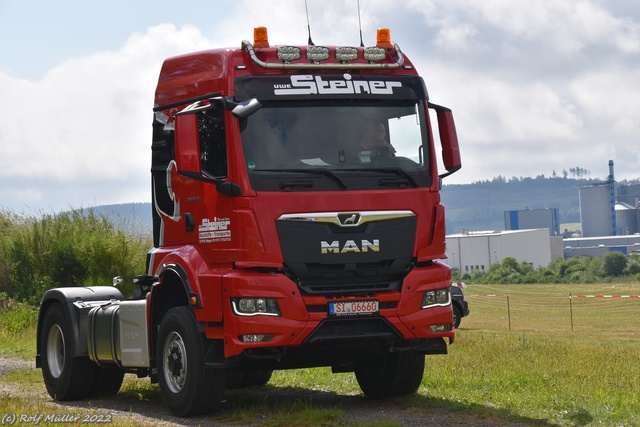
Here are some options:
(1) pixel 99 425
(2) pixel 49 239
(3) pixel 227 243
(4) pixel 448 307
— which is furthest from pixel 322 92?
(2) pixel 49 239

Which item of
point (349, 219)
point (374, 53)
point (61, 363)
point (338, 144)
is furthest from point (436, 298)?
point (61, 363)

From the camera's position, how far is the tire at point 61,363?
12766 millimetres

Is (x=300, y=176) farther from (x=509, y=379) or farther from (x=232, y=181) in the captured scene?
(x=509, y=379)

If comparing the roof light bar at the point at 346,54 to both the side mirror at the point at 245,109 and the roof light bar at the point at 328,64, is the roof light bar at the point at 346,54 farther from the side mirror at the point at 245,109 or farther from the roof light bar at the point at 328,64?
the side mirror at the point at 245,109

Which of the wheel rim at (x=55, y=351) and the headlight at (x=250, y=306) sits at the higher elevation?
the headlight at (x=250, y=306)

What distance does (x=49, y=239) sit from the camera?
2541 cm

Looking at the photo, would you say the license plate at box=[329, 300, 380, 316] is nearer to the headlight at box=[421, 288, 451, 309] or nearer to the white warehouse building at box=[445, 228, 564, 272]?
the headlight at box=[421, 288, 451, 309]

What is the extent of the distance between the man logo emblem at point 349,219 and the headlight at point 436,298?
102 cm

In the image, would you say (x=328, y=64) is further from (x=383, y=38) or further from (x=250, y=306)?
(x=250, y=306)

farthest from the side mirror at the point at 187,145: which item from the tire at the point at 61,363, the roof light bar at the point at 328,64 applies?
the tire at the point at 61,363

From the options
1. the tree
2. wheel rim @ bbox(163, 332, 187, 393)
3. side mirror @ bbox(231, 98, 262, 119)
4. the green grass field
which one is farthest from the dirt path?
the tree

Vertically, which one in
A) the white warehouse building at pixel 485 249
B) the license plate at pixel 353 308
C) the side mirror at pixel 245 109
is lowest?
the white warehouse building at pixel 485 249

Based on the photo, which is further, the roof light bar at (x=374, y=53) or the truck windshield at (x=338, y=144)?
the roof light bar at (x=374, y=53)

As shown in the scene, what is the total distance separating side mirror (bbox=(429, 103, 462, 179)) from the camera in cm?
1055
